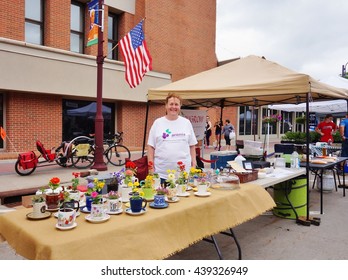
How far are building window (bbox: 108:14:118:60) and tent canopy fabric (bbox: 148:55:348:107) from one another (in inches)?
376

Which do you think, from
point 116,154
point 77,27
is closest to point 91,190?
point 116,154

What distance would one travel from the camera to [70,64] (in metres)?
12.7

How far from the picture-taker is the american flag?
868cm

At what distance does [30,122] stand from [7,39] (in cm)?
295

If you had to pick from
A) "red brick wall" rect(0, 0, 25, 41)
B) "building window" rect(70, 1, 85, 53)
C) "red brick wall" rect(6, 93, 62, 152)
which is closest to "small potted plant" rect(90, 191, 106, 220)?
"red brick wall" rect(6, 93, 62, 152)

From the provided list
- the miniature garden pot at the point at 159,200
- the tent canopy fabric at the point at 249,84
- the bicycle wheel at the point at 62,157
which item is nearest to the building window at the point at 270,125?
the bicycle wheel at the point at 62,157

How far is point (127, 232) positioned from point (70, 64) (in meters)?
11.7

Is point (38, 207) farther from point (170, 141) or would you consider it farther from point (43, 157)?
point (43, 157)

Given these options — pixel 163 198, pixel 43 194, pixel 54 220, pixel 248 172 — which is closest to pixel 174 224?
pixel 163 198

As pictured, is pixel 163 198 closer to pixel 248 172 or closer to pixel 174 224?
pixel 174 224

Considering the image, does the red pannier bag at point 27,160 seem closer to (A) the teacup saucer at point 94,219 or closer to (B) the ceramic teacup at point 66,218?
(A) the teacup saucer at point 94,219

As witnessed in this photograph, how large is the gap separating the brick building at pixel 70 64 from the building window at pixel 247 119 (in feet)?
27.8

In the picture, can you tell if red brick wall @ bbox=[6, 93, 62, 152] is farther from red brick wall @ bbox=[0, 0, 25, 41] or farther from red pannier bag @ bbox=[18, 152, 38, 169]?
red pannier bag @ bbox=[18, 152, 38, 169]

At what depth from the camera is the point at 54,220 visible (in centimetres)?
232
